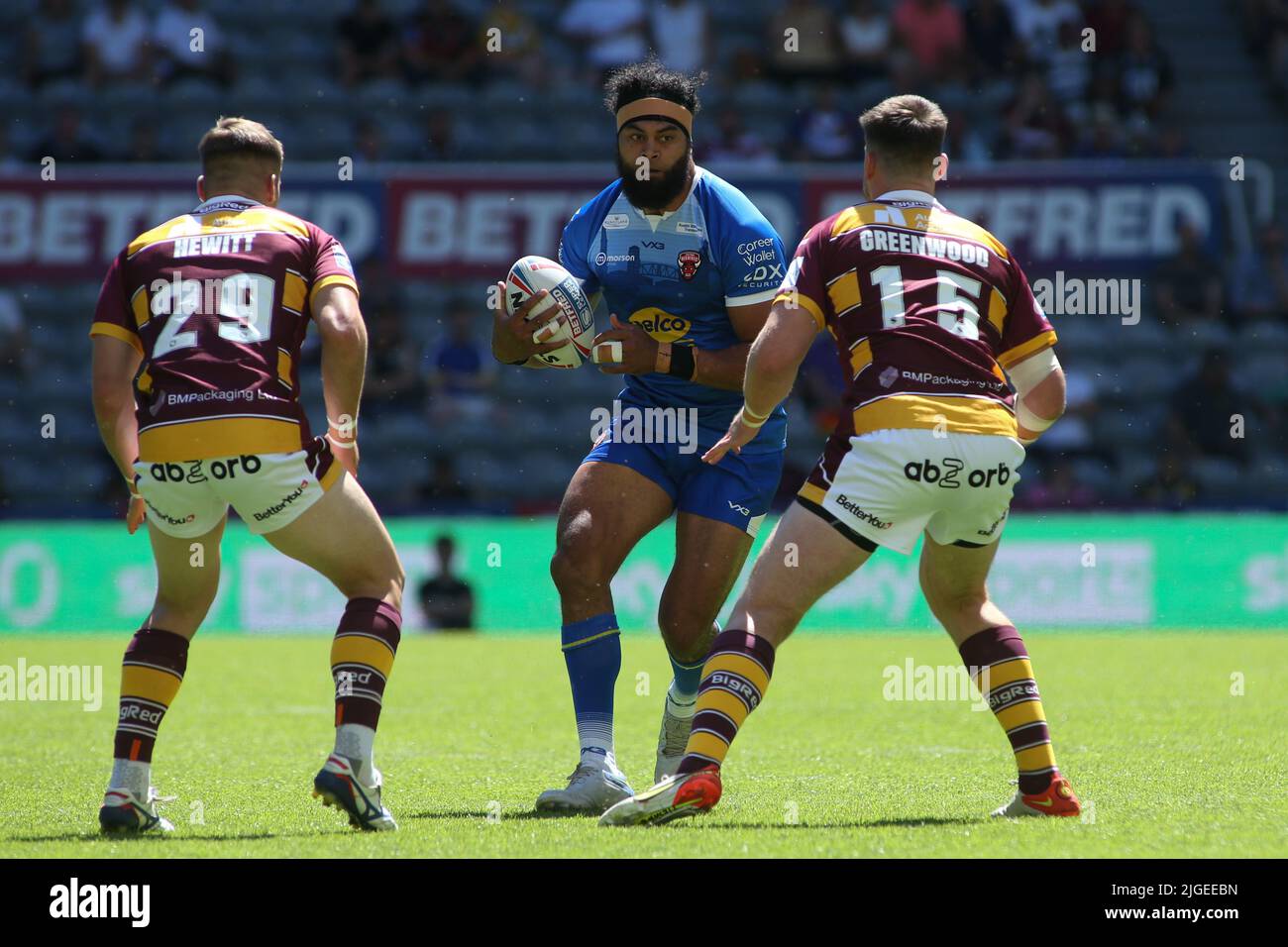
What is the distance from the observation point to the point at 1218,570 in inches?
537

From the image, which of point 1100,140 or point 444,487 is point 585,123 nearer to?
point 444,487

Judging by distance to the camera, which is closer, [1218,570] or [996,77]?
[1218,570]

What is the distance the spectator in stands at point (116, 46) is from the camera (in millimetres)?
18062

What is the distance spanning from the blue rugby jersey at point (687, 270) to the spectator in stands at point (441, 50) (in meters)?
12.5

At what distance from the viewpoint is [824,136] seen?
17219 millimetres

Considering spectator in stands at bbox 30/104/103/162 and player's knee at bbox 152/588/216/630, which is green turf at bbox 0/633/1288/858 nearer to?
player's knee at bbox 152/588/216/630

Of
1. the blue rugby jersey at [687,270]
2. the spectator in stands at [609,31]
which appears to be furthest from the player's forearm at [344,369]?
the spectator in stands at [609,31]

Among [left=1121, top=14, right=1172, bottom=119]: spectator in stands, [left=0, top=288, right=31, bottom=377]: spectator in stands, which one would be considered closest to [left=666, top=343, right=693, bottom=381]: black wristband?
[left=0, top=288, right=31, bottom=377]: spectator in stands

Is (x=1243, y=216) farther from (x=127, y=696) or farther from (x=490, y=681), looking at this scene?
(x=127, y=696)

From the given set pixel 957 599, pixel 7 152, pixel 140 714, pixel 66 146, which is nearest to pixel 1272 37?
pixel 66 146

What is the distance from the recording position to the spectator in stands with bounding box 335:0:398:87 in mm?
18234

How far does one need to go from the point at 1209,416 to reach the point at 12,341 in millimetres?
11440
